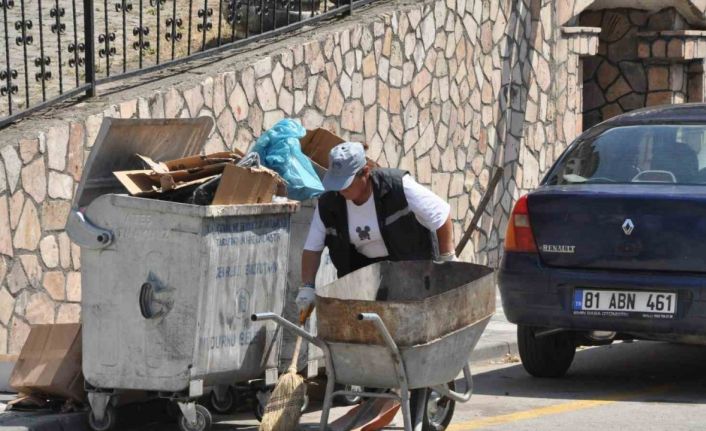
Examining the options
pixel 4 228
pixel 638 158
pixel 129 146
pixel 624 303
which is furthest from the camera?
pixel 4 228

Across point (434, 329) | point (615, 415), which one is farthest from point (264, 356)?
point (615, 415)

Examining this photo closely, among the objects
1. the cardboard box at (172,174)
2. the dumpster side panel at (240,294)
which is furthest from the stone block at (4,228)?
the dumpster side panel at (240,294)

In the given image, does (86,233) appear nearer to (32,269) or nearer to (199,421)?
(199,421)

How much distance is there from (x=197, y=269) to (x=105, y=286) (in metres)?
0.51

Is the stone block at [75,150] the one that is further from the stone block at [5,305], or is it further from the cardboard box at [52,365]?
the cardboard box at [52,365]

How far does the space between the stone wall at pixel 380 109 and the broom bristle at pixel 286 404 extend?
2.76 m

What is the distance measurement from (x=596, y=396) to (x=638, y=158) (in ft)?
4.73

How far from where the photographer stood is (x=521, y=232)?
30.8ft

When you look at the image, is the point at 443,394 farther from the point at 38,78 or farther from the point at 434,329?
the point at 38,78

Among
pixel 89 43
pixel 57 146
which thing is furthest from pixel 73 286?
pixel 89 43

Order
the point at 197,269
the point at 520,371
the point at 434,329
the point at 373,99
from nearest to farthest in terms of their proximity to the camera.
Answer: the point at 434,329 → the point at 197,269 → the point at 520,371 → the point at 373,99

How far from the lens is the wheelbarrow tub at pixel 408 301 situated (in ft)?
23.0

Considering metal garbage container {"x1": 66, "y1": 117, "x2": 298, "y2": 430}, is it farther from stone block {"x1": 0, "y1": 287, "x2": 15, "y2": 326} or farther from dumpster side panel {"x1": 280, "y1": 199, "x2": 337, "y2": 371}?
stone block {"x1": 0, "y1": 287, "x2": 15, "y2": 326}

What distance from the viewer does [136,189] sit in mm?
7992
